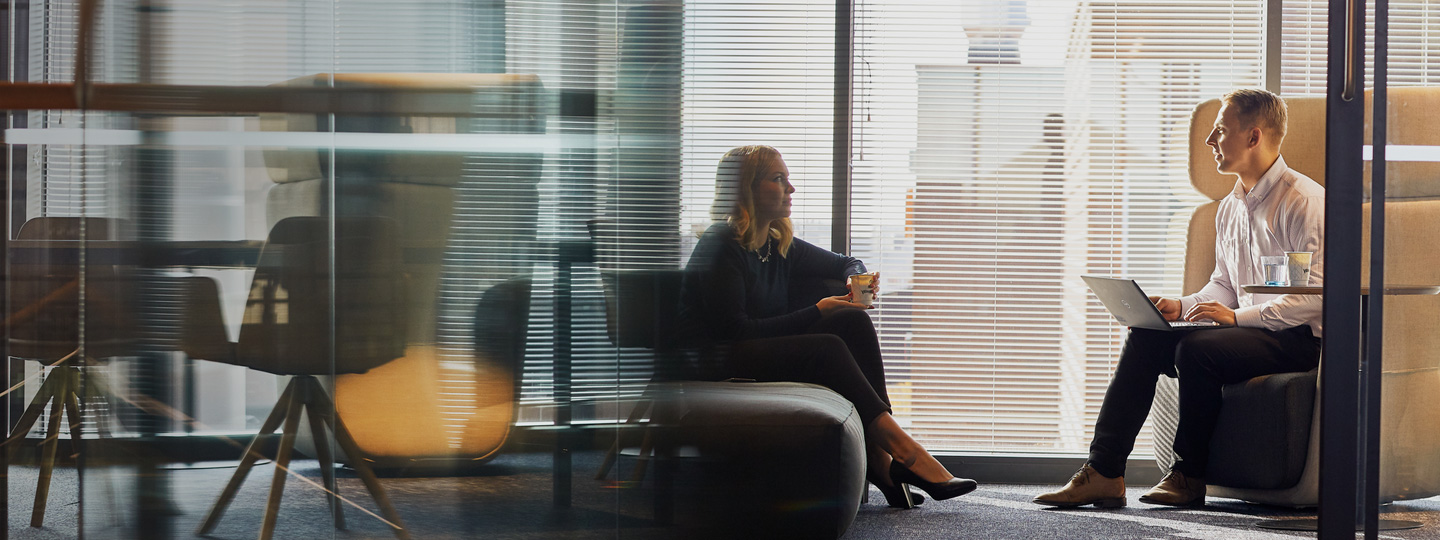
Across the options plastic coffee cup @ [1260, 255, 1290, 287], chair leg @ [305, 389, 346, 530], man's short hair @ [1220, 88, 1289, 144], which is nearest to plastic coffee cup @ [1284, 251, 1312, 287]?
plastic coffee cup @ [1260, 255, 1290, 287]

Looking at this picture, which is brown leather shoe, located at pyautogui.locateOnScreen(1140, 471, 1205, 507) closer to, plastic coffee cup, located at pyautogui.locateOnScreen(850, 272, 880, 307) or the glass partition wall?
plastic coffee cup, located at pyautogui.locateOnScreen(850, 272, 880, 307)

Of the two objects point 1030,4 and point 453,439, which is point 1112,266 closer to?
point 1030,4

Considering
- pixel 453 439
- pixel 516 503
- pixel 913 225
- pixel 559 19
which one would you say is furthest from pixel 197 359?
pixel 913 225

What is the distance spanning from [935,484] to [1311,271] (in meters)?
1.13

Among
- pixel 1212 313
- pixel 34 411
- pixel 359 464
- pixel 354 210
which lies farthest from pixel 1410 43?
pixel 34 411

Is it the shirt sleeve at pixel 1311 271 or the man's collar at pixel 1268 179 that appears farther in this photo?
the man's collar at pixel 1268 179

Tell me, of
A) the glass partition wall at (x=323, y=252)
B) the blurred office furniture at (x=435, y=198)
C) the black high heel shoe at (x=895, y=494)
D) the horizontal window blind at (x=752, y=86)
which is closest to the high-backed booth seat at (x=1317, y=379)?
the black high heel shoe at (x=895, y=494)

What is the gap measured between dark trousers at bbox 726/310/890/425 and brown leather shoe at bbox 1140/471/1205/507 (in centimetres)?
82

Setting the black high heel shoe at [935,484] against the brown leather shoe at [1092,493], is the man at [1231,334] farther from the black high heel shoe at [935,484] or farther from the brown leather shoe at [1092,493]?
the black high heel shoe at [935,484]

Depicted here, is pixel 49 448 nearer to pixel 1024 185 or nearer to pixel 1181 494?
pixel 1024 185

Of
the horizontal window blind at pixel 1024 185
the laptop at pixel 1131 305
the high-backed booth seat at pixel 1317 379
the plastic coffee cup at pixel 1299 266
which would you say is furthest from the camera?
the horizontal window blind at pixel 1024 185

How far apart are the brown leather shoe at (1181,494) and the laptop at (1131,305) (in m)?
0.43

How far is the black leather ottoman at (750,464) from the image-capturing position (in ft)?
6.25

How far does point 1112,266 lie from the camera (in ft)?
9.95
